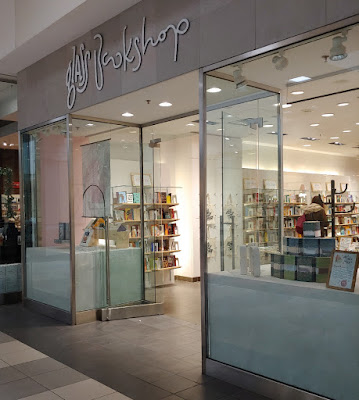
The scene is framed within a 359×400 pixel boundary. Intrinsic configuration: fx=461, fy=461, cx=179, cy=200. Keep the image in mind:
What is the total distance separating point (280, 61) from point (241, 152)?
0.88 meters

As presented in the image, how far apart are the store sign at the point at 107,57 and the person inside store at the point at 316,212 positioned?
5.79ft

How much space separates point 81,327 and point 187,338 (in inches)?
56.9

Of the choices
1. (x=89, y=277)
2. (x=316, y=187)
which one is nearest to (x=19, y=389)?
(x=89, y=277)

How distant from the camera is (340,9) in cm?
294

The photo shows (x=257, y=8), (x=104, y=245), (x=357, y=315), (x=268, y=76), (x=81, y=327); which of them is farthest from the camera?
(x=104, y=245)

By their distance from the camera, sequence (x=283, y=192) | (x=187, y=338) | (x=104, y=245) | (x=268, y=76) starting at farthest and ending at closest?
(x=104, y=245)
(x=187, y=338)
(x=283, y=192)
(x=268, y=76)

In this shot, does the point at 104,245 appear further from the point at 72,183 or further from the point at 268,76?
the point at 268,76

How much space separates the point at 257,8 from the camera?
135 inches

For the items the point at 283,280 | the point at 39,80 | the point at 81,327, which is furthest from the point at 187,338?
the point at 39,80

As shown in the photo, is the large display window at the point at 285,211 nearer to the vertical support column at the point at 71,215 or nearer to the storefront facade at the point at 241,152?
the storefront facade at the point at 241,152

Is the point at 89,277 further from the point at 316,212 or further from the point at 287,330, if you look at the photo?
the point at 316,212

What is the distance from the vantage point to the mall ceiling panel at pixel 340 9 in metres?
2.87

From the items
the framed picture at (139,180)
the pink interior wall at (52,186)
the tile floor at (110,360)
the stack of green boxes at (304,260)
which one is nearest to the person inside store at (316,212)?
the stack of green boxes at (304,260)

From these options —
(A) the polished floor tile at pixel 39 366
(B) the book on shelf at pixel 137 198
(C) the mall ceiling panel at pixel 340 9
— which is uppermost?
(C) the mall ceiling panel at pixel 340 9
